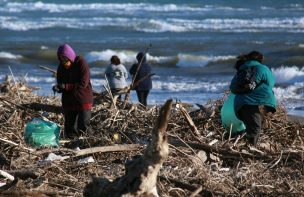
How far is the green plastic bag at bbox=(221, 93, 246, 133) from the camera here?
393 inches

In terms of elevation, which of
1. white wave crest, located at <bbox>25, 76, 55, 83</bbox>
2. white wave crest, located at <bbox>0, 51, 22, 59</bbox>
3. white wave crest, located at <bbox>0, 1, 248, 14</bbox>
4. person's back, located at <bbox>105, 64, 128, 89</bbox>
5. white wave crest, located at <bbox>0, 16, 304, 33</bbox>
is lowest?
white wave crest, located at <bbox>0, 1, 248, 14</bbox>

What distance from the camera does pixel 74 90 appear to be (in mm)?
10250

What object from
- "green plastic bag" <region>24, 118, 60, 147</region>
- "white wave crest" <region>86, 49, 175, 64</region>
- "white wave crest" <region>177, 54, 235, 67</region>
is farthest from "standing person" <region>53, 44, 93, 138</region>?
"white wave crest" <region>86, 49, 175, 64</region>

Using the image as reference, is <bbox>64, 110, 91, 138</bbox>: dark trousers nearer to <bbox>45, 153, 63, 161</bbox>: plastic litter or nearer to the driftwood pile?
the driftwood pile

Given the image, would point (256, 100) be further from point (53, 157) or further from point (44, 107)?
point (44, 107)

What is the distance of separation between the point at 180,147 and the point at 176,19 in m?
34.6

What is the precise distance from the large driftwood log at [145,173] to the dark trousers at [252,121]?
11.5ft

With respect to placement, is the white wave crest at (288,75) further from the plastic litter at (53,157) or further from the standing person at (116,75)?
the plastic litter at (53,157)

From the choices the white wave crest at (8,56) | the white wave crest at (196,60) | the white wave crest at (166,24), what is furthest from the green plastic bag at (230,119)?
the white wave crest at (166,24)

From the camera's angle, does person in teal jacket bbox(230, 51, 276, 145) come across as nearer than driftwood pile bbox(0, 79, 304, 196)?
No

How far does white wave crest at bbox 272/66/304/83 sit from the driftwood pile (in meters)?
10.7

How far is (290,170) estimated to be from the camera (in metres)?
8.51

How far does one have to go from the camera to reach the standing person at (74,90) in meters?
10.2

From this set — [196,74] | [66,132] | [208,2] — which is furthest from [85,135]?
[208,2]
